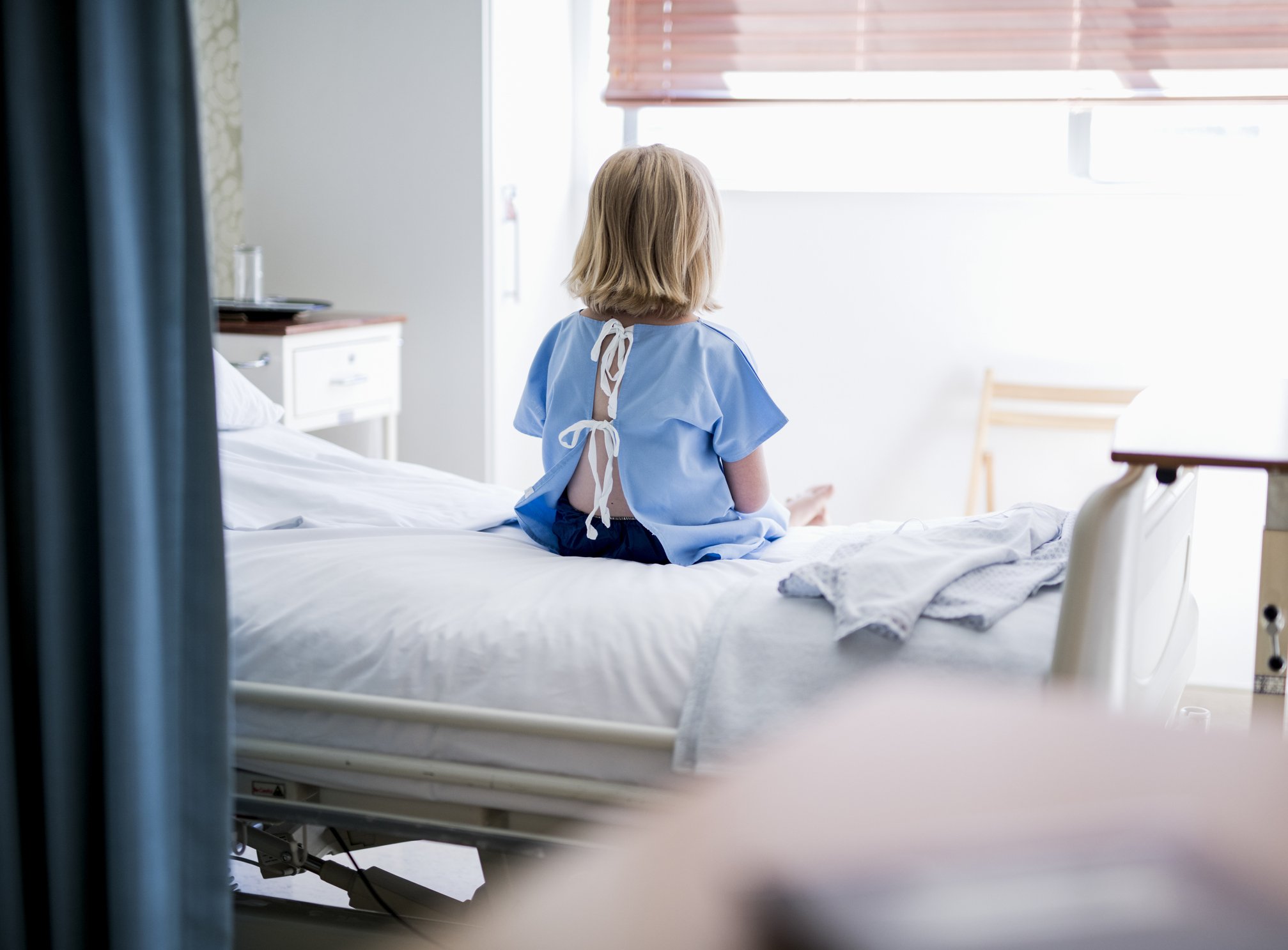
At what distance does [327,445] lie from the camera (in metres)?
2.20

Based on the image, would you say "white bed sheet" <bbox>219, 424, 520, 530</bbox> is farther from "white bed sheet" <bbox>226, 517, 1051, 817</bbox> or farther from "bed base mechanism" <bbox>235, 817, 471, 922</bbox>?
"bed base mechanism" <bbox>235, 817, 471, 922</bbox>

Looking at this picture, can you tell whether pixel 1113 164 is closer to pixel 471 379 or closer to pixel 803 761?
pixel 471 379

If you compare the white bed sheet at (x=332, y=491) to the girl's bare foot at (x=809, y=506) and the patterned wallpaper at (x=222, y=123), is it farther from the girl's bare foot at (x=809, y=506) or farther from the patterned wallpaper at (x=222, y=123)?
the patterned wallpaper at (x=222, y=123)

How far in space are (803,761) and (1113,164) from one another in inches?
130

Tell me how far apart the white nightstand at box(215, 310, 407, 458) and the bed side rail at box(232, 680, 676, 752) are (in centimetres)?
140

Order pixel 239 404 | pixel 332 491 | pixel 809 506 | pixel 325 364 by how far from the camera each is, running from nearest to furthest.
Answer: pixel 332 491
pixel 809 506
pixel 239 404
pixel 325 364

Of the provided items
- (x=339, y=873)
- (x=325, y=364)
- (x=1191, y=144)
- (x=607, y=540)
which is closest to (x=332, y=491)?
(x=607, y=540)

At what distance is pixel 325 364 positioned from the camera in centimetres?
274

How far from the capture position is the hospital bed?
3.93ft

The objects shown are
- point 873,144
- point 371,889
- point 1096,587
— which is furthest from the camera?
point 873,144

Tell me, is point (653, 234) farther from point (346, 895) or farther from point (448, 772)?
point (346, 895)

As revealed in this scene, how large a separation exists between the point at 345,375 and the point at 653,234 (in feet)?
4.63

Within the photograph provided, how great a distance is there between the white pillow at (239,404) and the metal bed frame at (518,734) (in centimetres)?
88

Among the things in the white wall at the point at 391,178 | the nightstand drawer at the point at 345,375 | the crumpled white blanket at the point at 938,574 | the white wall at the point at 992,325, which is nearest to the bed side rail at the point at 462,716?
the crumpled white blanket at the point at 938,574
